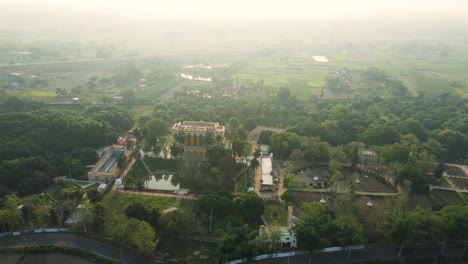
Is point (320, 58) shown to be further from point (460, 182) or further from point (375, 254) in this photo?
point (375, 254)

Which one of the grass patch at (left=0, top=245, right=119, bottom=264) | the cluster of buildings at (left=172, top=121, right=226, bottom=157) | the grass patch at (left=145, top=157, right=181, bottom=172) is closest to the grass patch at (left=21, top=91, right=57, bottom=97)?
the grass patch at (left=145, top=157, right=181, bottom=172)

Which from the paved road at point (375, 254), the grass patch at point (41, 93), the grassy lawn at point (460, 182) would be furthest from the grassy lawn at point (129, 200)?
the grass patch at point (41, 93)

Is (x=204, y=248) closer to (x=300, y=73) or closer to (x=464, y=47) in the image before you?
(x=300, y=73)

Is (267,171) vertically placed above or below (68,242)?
above

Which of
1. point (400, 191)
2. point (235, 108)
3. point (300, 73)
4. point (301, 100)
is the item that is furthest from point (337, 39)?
point (400, 191)

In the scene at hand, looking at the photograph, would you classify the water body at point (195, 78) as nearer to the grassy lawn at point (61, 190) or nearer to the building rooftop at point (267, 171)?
the building rooftop at point (267, 171)

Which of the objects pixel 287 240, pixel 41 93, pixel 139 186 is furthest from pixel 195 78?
pixel 287 240

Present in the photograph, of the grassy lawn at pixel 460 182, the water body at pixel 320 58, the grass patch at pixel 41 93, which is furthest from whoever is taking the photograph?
the water body at pixel 320 58

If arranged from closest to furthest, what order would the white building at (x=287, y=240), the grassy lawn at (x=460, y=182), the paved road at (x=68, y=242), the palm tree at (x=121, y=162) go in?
the paved road at (x=68, y=242), the white building at (x=287, y=240), the palm tree at (x=121, y=162), the grassy lawn at (x=460, y=182)
